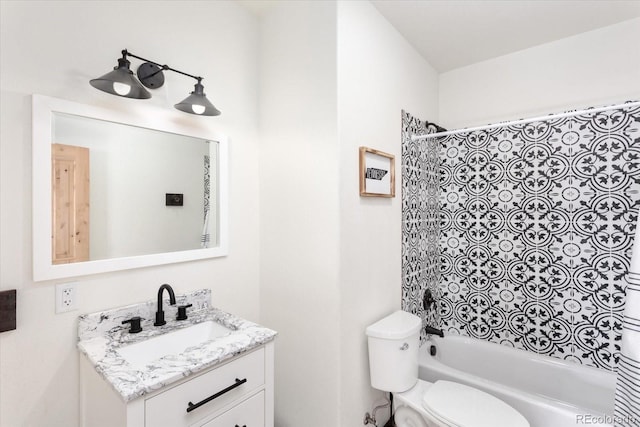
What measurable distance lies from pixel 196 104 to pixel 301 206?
2.40 ft

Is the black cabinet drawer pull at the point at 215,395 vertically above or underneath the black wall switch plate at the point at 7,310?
underneath

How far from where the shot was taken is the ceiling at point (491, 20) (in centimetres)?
181

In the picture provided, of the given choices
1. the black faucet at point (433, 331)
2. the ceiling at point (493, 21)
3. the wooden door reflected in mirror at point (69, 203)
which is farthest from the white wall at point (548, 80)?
the wooden door reflected in mirror at point (69, 203)

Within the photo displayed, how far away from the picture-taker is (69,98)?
122 centimetres

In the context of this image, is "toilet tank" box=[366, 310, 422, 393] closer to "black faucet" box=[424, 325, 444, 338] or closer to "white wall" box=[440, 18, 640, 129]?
"black faucet" box=[424, 325, 444, 338]

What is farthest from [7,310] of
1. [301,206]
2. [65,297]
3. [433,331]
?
[433,331]

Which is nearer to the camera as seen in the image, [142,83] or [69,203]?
[69,203]

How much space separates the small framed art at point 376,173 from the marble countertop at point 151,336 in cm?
92

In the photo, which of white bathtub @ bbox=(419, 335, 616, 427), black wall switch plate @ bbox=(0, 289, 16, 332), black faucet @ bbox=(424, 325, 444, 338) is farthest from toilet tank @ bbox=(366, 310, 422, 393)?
black wall switch plate @ bbox=(0, 289, 16, 332)

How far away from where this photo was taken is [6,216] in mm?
1092

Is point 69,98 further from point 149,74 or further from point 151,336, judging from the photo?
point 151,336

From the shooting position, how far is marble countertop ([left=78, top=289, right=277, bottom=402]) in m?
0.98

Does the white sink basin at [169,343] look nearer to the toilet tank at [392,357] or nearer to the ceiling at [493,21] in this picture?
the toilet tank at [392,357]

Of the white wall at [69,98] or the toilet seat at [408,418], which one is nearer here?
the white wall at [69,98]
